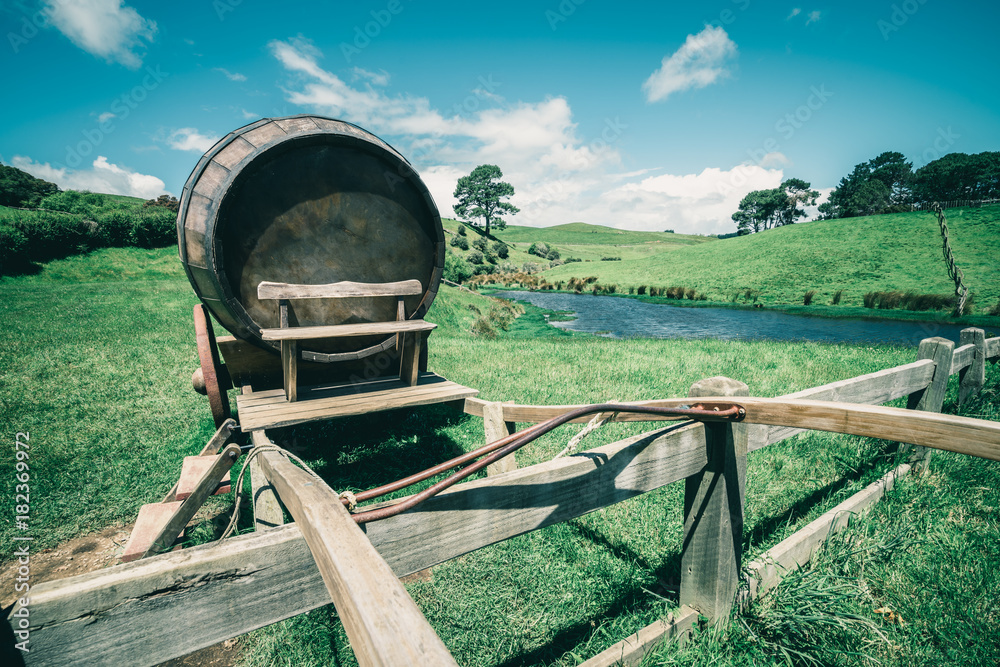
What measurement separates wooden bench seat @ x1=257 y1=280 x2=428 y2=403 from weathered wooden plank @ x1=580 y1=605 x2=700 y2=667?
2.53 metres

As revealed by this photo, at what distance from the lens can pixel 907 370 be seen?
3658 millimetres

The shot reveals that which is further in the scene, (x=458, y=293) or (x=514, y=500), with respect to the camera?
(x=458, y=293)

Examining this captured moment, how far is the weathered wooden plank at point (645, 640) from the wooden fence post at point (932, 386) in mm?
3354

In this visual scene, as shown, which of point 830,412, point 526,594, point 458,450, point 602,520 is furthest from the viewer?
point 458,450

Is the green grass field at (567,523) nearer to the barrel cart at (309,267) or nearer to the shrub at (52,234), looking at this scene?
the barrel cart at (309,267)

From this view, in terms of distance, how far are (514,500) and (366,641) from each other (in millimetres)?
847

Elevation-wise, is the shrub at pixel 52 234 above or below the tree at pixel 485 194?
below

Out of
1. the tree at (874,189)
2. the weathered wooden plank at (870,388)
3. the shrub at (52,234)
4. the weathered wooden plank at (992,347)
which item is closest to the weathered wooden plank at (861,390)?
the weathered wooden plank at (870,388)

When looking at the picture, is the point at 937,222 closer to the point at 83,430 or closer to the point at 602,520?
the point at 602,520

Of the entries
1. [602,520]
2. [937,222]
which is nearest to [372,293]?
[602,520]

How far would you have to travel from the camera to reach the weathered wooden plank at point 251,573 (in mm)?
911

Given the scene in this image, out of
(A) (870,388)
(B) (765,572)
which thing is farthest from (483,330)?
(B) (765,572)

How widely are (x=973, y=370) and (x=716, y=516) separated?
19.5 ft

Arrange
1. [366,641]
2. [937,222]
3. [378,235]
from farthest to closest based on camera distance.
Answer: [937,222] < [378,235] < [366,641]
